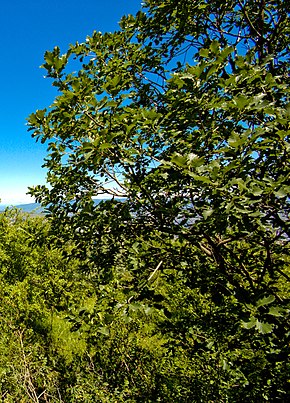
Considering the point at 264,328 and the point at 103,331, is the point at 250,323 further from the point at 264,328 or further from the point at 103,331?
the point at 103,331

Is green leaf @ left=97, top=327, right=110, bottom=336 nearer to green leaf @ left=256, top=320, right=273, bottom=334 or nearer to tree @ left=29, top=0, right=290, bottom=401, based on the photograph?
tree @ left=29, top=0, right=290, bottom=401

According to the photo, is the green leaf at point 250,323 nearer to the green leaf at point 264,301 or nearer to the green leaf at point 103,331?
the green leaf at point 264,301

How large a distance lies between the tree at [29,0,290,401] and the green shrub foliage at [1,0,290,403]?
20mm

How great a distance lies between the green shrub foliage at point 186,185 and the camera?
238cm

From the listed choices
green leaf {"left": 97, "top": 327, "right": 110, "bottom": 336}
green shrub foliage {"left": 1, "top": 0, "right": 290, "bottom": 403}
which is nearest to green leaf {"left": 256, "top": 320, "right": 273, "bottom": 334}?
green shrub foliage {"left": 1, "top": 0, "right": 290, "bottom": 403}

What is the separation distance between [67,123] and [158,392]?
33.1ft

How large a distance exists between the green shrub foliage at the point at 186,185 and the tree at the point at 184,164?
0.02 metres

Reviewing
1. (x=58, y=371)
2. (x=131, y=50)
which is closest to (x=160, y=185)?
(x=131, y=50)

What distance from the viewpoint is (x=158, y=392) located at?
Result: 397 inches

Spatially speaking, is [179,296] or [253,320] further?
[179,296]

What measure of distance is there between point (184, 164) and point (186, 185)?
2.26 ft

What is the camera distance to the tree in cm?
233

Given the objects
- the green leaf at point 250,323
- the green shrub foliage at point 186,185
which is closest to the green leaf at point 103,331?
the green shrub foliage at point 186,185

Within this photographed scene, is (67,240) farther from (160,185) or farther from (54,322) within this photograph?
(54,322)
